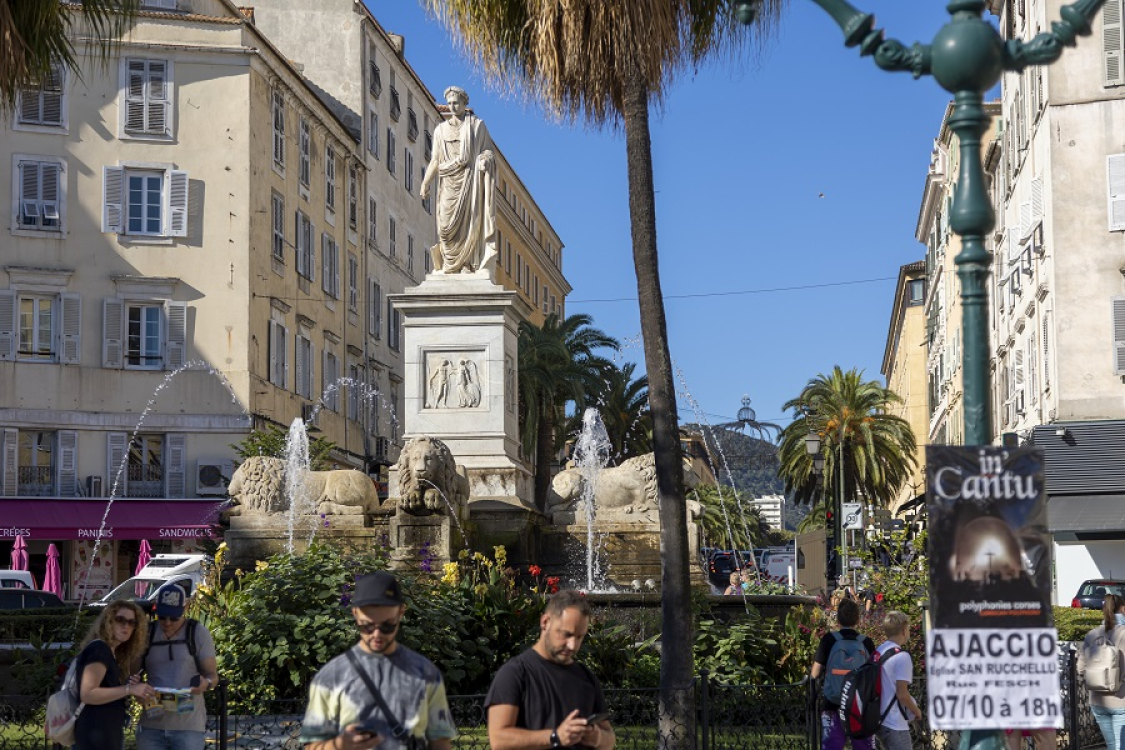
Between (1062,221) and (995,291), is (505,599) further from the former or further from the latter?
(995,291)

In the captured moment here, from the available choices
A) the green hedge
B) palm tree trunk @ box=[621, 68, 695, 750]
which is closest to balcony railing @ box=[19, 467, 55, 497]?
the green hedge

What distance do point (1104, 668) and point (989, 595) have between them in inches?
213

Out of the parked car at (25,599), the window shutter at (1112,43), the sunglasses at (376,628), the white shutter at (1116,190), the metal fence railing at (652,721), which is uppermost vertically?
the window shutter at (1112,43)

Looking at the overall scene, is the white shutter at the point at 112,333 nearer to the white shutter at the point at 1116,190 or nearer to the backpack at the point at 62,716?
the white shutter at the point at 1116,190

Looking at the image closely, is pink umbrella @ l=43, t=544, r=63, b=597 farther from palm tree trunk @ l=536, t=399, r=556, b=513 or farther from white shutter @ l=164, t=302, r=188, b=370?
palm tree trunk @ l=536, t=399, r=556, b=513

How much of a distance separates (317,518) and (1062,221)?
24687 millimetres

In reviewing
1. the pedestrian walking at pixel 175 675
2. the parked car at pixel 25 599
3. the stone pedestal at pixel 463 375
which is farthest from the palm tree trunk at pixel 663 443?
the parked car at pixel 25 599

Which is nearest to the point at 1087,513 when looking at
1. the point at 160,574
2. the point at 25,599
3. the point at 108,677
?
the point at 160,574

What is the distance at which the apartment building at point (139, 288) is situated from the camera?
42938 millimetres

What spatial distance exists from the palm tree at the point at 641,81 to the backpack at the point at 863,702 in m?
1.19

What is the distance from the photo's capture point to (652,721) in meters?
11.8

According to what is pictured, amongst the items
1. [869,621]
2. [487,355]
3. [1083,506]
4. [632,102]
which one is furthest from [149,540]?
[632,102]

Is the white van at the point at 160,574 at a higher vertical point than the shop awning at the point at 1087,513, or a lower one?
lower

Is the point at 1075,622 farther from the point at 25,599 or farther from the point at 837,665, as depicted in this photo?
the point at 25,599
